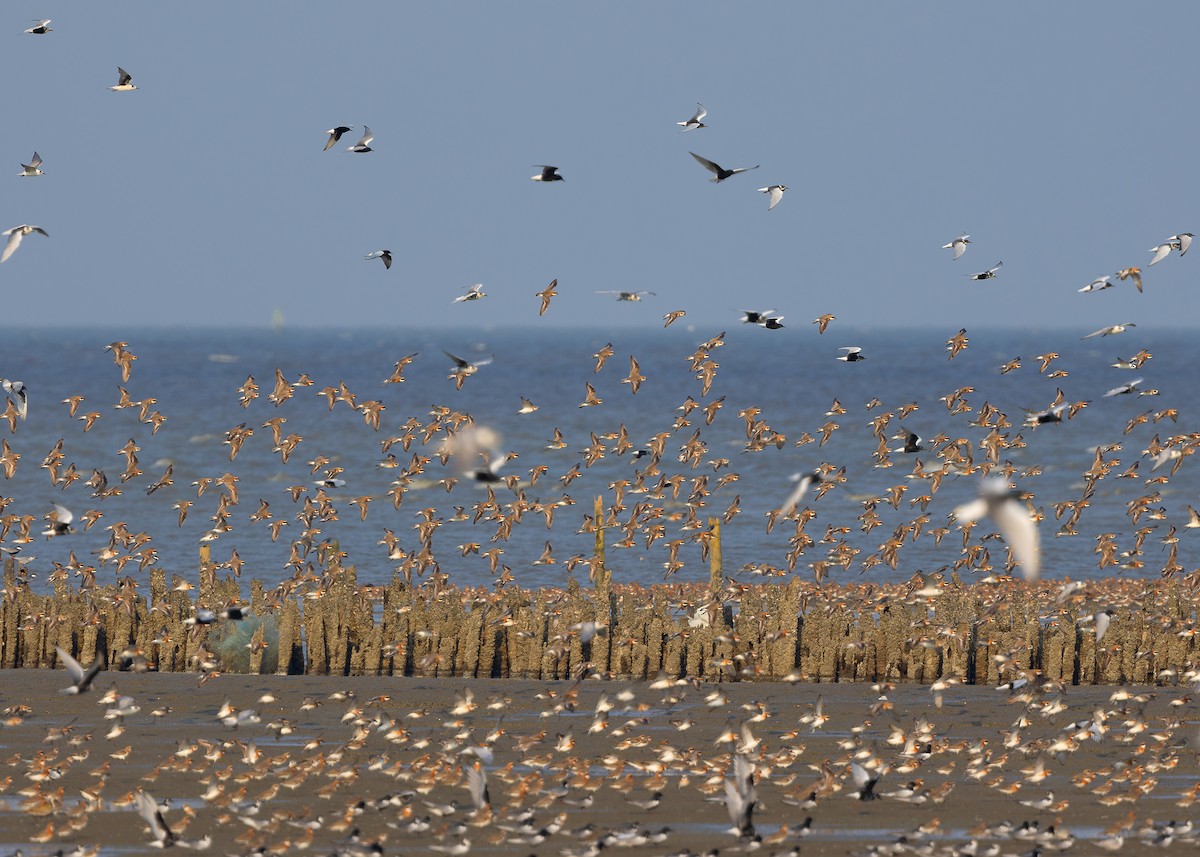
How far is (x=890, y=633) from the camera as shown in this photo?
22.3 meters

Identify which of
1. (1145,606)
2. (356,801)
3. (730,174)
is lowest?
(356,801)

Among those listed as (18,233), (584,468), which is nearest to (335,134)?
(18,233)

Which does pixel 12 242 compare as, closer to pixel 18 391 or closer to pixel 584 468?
pixel 18 391

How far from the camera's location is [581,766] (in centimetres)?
1580

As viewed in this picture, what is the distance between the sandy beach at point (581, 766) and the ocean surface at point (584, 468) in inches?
131

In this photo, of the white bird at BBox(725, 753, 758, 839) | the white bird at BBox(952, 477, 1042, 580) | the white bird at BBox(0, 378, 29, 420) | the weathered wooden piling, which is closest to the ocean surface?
the white bird at BBox(0, 378, 29, 420)

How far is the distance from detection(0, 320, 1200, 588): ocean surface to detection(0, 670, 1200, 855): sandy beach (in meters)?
3.32

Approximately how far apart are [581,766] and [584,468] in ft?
154

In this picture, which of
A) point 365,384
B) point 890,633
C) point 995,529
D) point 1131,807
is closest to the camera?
point 1131,807

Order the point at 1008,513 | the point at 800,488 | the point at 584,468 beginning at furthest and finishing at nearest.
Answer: the point at 584,468 < the point at 800,488 < the point at 1008,513

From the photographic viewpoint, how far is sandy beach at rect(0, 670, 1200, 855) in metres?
14.1

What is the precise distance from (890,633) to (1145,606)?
3.97 meters

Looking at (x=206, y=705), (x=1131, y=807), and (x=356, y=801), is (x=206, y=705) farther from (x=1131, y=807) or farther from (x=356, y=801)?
(x=1131, y=807)

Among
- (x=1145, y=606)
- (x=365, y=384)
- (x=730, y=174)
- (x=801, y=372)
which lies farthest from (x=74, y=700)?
(x=801, y=372)
